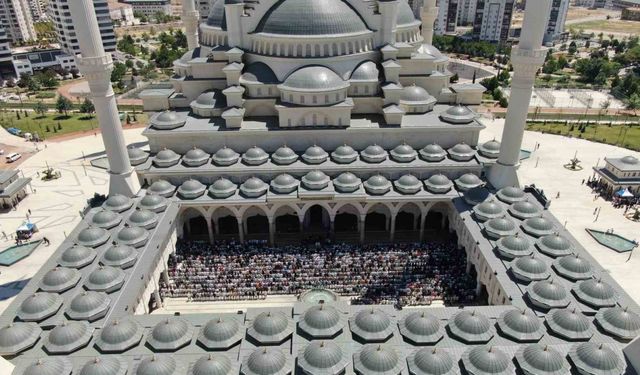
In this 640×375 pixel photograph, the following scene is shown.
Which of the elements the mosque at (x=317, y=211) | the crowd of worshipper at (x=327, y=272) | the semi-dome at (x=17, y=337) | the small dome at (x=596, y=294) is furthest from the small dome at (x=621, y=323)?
the semi-dome at (x=17, y=337)

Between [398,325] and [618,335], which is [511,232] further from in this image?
[398,325]

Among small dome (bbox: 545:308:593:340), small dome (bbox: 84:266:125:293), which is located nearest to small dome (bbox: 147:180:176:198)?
small dome (bbox: 84:266:125:293)

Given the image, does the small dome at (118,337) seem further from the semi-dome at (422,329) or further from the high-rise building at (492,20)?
the high-rise building at (492,20)

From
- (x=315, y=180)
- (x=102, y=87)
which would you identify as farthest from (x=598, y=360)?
(x=102, y=87)

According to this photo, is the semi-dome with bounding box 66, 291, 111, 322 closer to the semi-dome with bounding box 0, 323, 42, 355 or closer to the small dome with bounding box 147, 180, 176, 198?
the semi-dome with bounding box 0, 323, 42, 355

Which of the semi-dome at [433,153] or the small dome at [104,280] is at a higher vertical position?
the semi-dome at [433,153]

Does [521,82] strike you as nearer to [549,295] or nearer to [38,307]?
[549,295]
